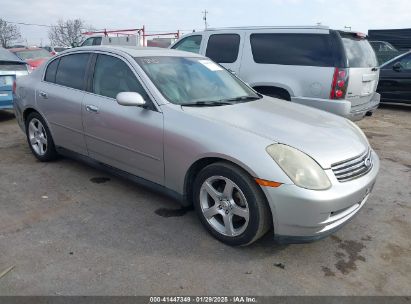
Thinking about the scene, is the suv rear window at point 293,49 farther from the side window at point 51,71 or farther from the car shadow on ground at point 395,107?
the car shadow on ground at point 395,107

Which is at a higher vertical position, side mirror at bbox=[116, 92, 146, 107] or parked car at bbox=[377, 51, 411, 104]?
side mirror at bbox=[116, 92, 146, 107]

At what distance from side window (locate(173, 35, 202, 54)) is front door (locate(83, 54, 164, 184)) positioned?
361cm

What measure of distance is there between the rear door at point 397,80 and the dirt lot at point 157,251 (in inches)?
243

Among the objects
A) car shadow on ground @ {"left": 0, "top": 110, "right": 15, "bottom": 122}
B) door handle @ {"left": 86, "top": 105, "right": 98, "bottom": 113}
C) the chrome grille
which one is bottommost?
car shadow on ground @ {"left": 0, "top": 110, "right": 15, "bottom": 122}

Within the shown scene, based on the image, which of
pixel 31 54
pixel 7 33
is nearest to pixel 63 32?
pixel 7 33

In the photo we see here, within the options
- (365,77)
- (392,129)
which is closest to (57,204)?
(365,77)

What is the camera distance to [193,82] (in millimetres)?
3873

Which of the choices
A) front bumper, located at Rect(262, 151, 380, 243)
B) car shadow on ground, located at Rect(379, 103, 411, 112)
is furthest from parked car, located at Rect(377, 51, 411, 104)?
front bumper, located at Rect(262, 151, 380, 243)

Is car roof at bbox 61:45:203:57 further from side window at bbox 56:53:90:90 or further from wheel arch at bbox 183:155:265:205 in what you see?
wheel arch at bbox 183:155:265:205

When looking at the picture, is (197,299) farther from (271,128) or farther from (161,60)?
(161,60)

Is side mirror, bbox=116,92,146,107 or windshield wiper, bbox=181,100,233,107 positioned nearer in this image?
side mirror, bbox=116,92,146,107

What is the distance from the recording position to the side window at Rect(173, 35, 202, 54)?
24.4 feet

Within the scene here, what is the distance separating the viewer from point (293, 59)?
6.11 metres

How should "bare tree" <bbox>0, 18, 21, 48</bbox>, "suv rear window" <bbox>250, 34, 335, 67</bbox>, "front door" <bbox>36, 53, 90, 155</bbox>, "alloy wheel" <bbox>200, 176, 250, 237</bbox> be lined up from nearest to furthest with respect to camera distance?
"alloy wheel" <bbox>200, 176, 250, 237</bbox> < "front door" <bbox>36, 53, 90, 155</bbox> < "suv rear window" <bbox>250, 34, 335, 67</bbox> < "bare tree" <bbox>0, 18, 21, 48</bbox>
